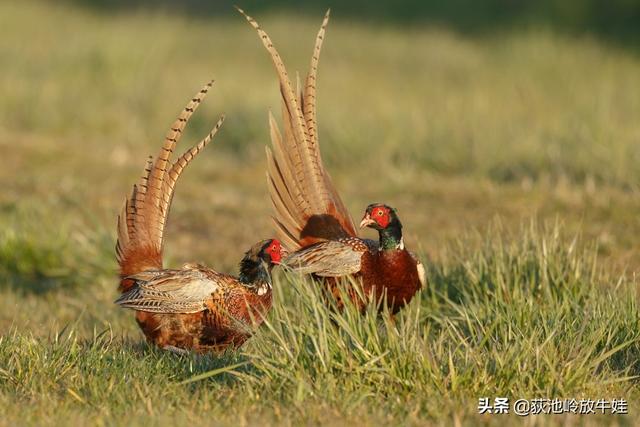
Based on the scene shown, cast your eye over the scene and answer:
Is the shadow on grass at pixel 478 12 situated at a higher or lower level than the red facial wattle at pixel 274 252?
higher

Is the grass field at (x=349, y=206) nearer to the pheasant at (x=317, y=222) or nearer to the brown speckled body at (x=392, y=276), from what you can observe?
the brown speckled body at (x=392, y=276)

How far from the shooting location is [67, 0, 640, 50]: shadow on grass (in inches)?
863

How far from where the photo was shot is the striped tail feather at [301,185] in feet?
21.0

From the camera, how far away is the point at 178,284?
571 cm

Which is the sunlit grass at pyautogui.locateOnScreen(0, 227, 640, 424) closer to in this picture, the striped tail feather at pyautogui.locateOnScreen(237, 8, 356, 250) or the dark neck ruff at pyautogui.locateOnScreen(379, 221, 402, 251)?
the dark neck ruff at pyautogui.locateOnScreen(379, 221, 402, 251)

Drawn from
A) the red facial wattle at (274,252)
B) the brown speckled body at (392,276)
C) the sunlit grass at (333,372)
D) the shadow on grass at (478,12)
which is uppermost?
the shadow on grass at (478,12)

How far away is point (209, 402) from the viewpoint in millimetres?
4543

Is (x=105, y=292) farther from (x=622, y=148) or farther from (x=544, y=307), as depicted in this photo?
(x=622, y=148)

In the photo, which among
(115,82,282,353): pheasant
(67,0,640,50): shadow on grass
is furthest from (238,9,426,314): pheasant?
(67,0,640,50): shadow on grass

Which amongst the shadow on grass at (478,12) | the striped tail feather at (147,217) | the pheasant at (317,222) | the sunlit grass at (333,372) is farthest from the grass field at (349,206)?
the shadow on grass at (478,12)

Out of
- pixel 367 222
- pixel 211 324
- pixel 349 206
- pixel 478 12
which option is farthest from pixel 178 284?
pixel 478 12

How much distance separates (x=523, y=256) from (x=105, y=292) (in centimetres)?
311

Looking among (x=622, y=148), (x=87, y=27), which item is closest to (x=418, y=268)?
(x=622, y=148)

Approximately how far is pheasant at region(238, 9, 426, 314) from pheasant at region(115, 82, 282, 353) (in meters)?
0.24
